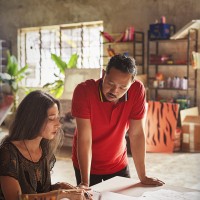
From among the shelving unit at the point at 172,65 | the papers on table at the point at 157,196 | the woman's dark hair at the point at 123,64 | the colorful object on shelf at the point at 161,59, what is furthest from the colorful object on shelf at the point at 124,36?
the papers on table at the point at 157,196

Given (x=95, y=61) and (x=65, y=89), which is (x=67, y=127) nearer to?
(x=65, y=89)

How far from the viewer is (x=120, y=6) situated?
7.42 metres

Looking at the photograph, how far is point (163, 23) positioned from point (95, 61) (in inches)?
89.7

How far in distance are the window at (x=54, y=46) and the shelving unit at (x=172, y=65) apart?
4.71 feet

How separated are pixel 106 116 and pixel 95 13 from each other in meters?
6.12

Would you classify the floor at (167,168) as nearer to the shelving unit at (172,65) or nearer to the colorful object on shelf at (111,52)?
the shelving unit at (172,65)

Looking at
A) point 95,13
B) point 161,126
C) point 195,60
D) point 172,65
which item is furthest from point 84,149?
point 95,13

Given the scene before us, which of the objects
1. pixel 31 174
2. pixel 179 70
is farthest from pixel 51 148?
pixel 179 70

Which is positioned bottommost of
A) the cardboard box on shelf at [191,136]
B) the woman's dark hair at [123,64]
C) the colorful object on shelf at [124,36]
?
the cardboard box on shelf at [191,136]

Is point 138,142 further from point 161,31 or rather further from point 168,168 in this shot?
point 161,31

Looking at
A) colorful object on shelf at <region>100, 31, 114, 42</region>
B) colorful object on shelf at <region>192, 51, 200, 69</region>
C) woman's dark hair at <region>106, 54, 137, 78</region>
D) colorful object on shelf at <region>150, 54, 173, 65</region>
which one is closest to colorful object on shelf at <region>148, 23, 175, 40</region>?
colorful object on shelf at <region>150, 54, 173, 65</region>

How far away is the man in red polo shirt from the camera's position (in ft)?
5.89

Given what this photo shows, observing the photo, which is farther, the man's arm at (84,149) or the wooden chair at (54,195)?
the man's arm at (84,149)

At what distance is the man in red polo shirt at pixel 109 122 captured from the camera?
179 cm
